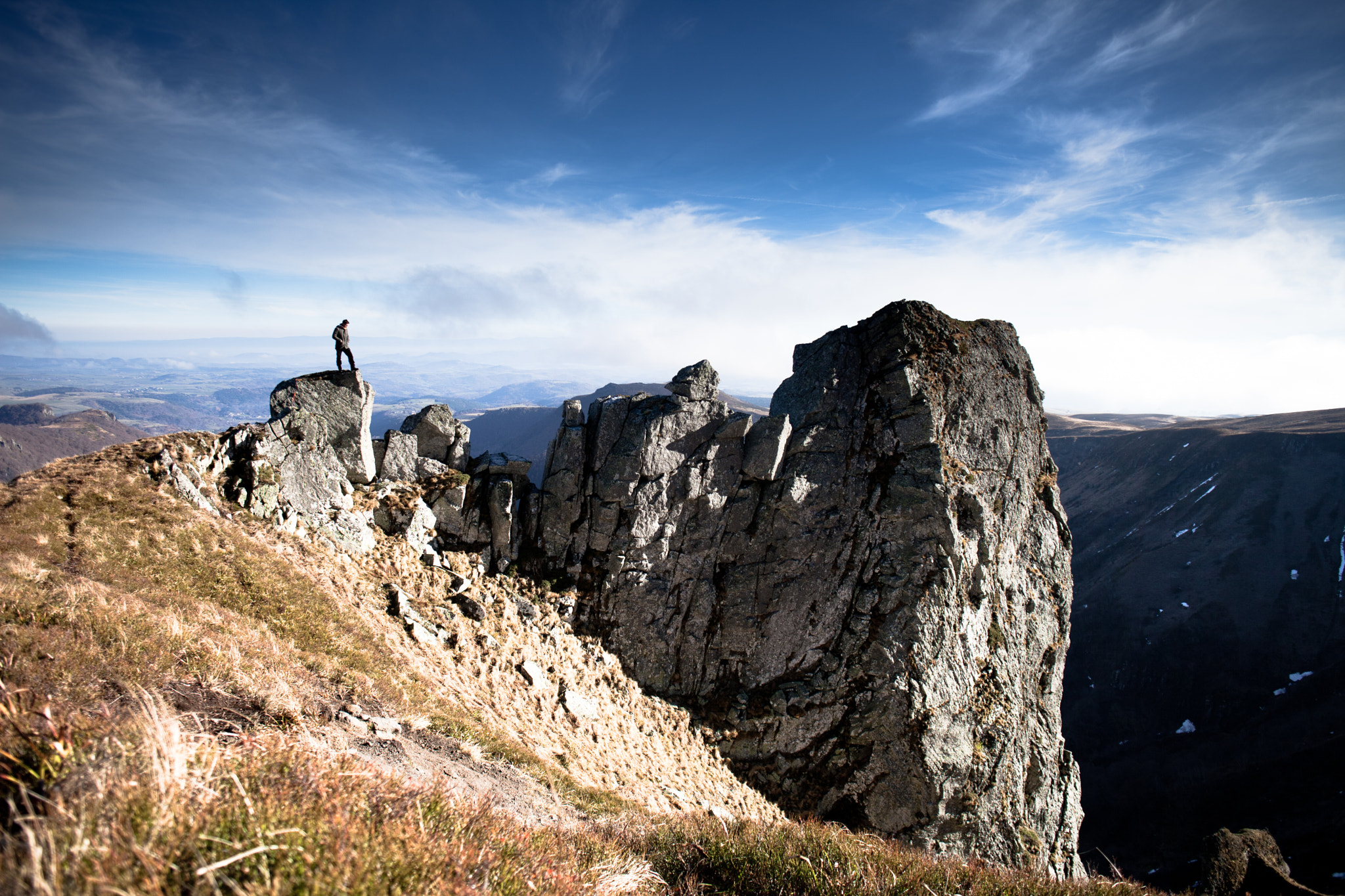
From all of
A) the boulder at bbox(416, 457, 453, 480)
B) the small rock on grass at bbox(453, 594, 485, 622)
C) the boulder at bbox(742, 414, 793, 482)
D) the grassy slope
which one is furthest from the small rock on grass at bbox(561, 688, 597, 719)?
the boulder at bbox(742, 414, 793, 482)

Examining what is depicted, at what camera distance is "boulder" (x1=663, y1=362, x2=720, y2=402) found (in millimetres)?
27297

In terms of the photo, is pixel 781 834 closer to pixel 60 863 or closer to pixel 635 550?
pixel 60 863

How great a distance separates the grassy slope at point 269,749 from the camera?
16.3ft

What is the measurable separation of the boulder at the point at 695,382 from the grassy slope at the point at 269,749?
14.3 metres

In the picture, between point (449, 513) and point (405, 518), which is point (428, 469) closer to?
point (449, 513)

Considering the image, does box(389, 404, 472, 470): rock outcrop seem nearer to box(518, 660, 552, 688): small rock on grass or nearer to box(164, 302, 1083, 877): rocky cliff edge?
box(164, 302, 1083, 877): rocky cliff edge

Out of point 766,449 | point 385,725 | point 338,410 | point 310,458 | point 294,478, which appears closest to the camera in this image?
point 385,725

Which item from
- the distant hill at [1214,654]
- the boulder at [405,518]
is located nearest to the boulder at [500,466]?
the boulder at [405,518]

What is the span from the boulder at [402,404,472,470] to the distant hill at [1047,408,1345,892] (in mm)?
73296

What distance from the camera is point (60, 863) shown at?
4.29 metres

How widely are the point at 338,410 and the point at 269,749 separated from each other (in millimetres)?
19412

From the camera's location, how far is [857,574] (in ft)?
81.0

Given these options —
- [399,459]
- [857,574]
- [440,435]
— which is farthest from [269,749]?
[857,574]

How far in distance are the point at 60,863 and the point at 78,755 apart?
1720mm
